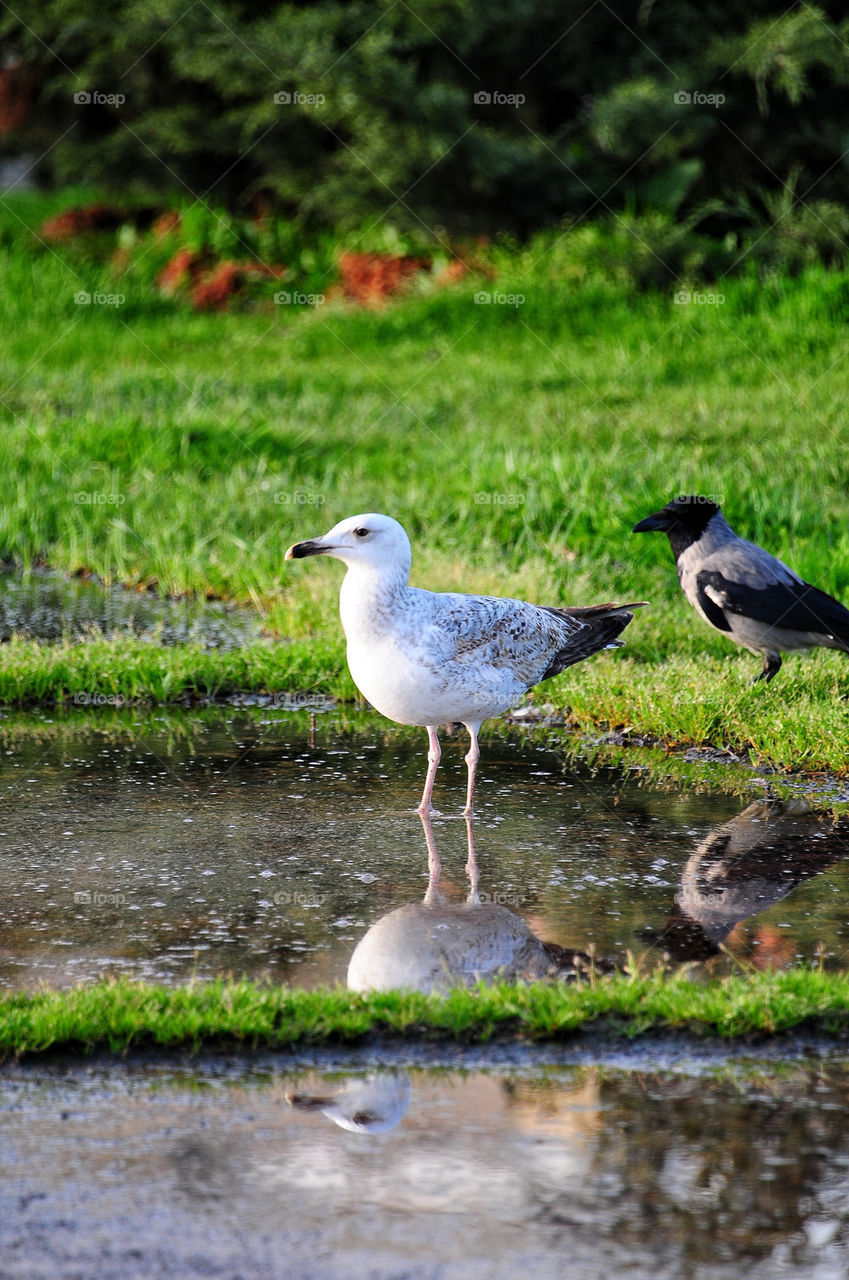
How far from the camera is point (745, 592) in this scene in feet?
23.2

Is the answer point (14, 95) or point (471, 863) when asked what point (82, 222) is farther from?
point (471, 863)

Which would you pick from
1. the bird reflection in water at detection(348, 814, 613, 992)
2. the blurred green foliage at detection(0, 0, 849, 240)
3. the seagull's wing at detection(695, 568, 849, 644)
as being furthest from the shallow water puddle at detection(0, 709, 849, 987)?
the blurred green foliage at detection(0, 0, 849, 240)

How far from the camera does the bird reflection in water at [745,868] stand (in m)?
4.62

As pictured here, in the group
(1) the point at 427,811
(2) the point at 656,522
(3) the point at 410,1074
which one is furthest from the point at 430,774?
(2) the point at 656,522

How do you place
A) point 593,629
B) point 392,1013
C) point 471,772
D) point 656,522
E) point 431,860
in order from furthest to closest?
1. point 656,522
2. point 593,629
3. point 471,772
4. point 431,860
5. point 392,1013

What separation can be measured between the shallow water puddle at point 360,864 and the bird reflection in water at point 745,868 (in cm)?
1

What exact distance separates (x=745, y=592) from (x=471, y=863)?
8.19 ft

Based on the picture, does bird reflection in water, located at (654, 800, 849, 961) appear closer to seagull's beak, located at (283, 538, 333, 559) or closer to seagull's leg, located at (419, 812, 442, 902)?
seagull's leg, located at (419, 812, 442, 902)

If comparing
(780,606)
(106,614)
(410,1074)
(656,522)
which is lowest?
(106,614)

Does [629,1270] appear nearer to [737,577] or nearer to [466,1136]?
[466,1136]

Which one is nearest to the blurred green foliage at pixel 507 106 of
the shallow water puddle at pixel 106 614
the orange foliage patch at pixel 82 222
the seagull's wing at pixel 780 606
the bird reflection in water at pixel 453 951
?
the orange foliage patch at pixel 82 222

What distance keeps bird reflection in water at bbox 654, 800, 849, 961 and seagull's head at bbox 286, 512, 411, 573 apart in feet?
5.12

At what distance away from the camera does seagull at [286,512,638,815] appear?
551cm

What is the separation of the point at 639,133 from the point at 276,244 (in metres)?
4.82
